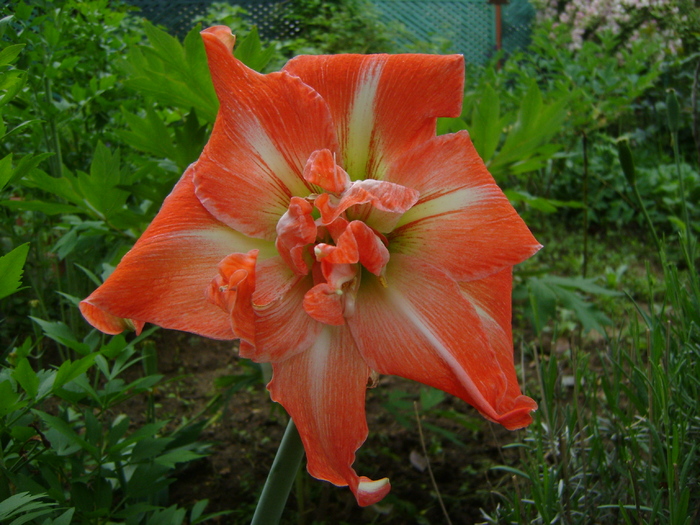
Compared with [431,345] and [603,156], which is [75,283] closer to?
[431,345]

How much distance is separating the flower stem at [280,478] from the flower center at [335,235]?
0.18m

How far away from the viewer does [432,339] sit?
63 centimetres

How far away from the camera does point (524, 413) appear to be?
60 cm

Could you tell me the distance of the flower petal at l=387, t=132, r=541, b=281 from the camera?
25.3 inches

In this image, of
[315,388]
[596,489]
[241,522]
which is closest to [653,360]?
[596,489]

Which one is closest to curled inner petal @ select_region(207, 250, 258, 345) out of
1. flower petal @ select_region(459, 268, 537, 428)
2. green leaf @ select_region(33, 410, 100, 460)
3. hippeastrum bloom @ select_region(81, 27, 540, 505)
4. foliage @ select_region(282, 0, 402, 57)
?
hippeastrum bloom @ select_region(81, 27, 540, 505)

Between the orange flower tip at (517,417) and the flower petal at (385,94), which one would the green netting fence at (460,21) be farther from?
the orange flower tip at (517,417)

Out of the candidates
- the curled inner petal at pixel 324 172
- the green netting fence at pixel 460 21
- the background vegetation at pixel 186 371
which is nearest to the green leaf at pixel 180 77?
the background vegetation at pixel 186 371

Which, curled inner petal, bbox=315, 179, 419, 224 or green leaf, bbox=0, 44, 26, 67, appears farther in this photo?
green leaf, bbox=0, 44, 26, 67

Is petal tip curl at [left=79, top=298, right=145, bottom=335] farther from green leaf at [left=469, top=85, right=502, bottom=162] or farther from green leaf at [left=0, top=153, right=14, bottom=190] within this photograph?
green leaf at [left=469, top=85, right=502, bottom=162]

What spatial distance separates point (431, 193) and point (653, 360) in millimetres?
482

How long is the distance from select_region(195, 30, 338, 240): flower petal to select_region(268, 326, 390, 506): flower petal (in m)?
0.15

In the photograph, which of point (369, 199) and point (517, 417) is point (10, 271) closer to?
point (369, 199)

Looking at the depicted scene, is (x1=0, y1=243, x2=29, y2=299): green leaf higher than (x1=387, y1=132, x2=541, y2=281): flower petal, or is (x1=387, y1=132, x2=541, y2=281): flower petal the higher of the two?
(x1=387, y1=132, x2=541, y2=281): flower petal
